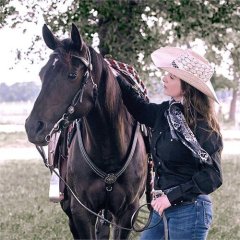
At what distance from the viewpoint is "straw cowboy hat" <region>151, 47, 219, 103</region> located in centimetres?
343

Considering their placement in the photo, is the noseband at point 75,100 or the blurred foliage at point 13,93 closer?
the noseband at point 75,100

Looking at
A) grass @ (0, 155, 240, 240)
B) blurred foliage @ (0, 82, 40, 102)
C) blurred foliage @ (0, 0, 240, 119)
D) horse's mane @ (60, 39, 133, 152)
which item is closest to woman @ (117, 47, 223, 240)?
horse's mane @ (60, 39, 133, 152)

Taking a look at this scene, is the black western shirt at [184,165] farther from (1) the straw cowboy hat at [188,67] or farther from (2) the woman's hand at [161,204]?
(1) the straw cowboy hat at [188,67]

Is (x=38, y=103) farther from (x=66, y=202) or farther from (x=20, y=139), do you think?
(x=20, y=139)

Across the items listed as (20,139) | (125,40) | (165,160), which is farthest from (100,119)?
(20,139)

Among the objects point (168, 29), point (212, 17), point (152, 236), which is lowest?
point (168, 29)

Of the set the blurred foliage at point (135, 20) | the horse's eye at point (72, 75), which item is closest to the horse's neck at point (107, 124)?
the horse's eye at point (72, 75)

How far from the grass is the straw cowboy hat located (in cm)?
367

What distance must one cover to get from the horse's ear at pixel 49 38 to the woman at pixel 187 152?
2.86ft

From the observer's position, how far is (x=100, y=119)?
14.3 feet

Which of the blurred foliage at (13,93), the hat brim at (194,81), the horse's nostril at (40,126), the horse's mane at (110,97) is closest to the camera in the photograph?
the hat brim at (194,81)

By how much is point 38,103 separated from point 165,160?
932mm

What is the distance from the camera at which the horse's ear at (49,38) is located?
4.01m

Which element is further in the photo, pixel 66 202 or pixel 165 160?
pixel 66 202
